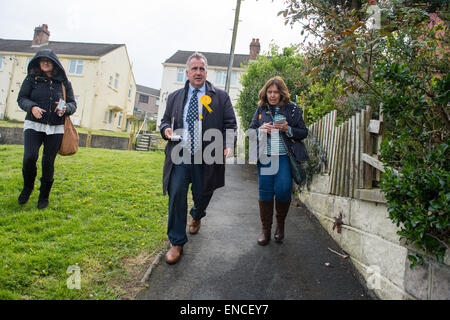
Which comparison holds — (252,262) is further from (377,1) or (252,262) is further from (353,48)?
(377,1)

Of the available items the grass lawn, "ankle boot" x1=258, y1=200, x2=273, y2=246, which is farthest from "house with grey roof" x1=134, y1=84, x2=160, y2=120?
"ankle boot" x1=258, y1=200, x2=273, y2=246

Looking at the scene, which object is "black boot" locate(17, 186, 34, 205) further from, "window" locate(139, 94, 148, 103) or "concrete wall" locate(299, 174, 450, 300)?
"window" locate(139, 94, 148, 103)

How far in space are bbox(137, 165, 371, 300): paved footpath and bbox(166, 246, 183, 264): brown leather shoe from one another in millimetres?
62

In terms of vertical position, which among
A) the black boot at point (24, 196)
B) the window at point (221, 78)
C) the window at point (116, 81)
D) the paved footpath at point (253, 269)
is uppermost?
the window at point (221, 78)

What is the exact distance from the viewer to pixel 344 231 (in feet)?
11.5

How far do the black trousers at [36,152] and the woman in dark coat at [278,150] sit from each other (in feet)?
9.61

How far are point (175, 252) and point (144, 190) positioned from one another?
9.94 ft

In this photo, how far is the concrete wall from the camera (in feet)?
6.43

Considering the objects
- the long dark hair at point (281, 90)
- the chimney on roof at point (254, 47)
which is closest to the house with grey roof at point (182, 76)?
the chimney on roof at point (254, 47)

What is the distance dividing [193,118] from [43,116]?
88.3 inches

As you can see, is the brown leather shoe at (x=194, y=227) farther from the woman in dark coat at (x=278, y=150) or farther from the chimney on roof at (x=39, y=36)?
the chimney on roof at (x=39, y=36)

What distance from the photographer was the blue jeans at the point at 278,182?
3.53 metres
